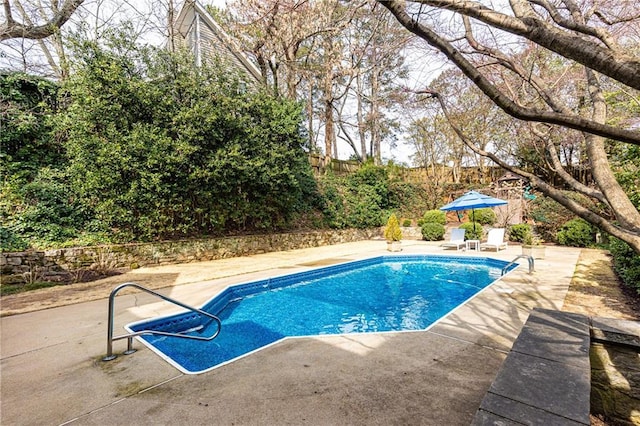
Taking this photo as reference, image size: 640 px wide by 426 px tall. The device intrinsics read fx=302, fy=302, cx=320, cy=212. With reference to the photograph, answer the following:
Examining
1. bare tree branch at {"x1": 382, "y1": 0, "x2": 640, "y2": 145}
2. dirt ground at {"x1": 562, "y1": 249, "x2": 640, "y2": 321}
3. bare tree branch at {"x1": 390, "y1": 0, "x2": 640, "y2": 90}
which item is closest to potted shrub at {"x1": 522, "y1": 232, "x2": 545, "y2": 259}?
dirt ground at {"x1": 562, "y1": 249, "x2": 640, "y2": 321}

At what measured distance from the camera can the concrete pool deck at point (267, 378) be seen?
2258 millimetres

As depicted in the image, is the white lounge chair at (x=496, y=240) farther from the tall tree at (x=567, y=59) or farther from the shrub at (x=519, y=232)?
the tall tree at (x=567, y=59)

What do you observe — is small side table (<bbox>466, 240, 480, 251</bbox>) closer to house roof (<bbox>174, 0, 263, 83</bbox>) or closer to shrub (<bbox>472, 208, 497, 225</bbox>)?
shrub (<bbox>472, 208, 497, 225</bbox>)

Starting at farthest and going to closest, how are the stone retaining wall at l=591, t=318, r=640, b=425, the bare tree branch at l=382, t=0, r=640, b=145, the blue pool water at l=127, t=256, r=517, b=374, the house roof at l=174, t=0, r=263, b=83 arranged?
the house roof at l=174, t=0, r=263, b=83, the blue pool water at l=127, t=256, r=517, b=374, the stone retaining wall at l=591, t=318, r=640, b=425, the bare tree branch at l=382, t=0, r=640, b=145

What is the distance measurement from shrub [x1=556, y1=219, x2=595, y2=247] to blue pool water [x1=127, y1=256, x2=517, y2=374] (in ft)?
16.0

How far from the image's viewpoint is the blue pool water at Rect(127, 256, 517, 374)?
4285mm

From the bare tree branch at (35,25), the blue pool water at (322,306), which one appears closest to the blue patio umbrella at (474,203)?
the blue pool water at (322,306)

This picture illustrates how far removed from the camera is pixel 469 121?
16.4 meters

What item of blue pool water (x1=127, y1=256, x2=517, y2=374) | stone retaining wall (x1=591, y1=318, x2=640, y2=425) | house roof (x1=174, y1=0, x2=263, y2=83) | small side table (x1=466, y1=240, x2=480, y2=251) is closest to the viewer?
stone retaining wall (x1=591, y1=318, x2=640, y2=425)

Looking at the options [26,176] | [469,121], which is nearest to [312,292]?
[26,176]

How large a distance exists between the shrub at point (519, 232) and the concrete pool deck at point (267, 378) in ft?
31.4

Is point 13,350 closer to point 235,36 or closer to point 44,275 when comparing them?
point 44,275

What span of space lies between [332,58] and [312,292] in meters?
11.9

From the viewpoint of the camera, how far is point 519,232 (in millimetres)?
13023
